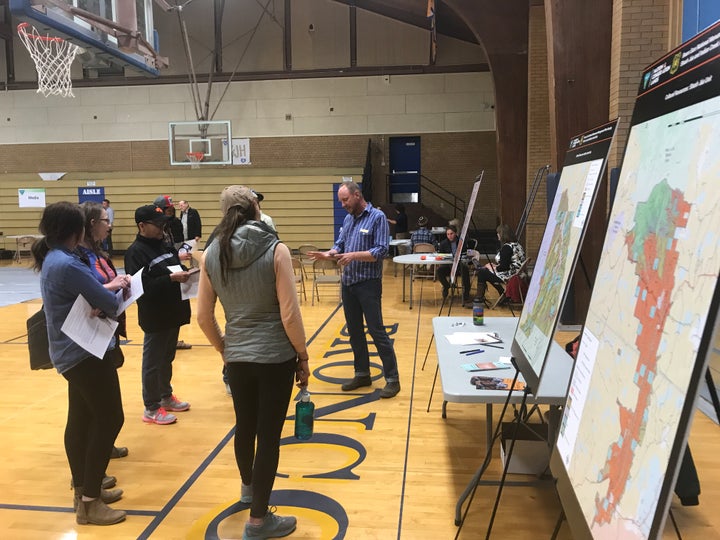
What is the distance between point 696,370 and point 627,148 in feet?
2.32

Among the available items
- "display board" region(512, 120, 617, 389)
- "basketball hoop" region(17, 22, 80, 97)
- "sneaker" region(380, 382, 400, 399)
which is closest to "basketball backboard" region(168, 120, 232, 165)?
"basketball hoop" region(17, 22, 80, 97)

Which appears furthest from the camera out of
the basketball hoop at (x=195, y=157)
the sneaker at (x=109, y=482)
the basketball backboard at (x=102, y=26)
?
the basketball hoop at (x=195, y=157)

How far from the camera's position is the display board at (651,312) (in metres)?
0.75

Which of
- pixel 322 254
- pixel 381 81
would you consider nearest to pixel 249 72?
pixel 381 81

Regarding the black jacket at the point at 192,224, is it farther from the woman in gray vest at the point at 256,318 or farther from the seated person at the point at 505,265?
the woman in gray vest at the point at 256,318

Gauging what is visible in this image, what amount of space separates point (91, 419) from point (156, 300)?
107cm

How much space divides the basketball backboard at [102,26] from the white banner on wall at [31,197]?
32.7ft

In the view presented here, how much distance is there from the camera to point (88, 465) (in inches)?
100

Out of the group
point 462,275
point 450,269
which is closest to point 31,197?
point 450,269

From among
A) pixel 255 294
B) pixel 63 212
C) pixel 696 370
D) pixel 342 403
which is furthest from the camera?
pixel 342 403

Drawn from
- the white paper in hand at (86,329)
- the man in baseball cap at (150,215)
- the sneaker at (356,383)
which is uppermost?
the man in baseball cap at (150,215)

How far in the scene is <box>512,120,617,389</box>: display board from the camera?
1591mm

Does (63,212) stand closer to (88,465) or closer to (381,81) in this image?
(88,465)

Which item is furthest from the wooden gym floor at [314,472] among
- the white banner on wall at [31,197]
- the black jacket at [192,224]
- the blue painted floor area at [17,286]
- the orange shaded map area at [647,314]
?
the white banner on wall at [31,197]
